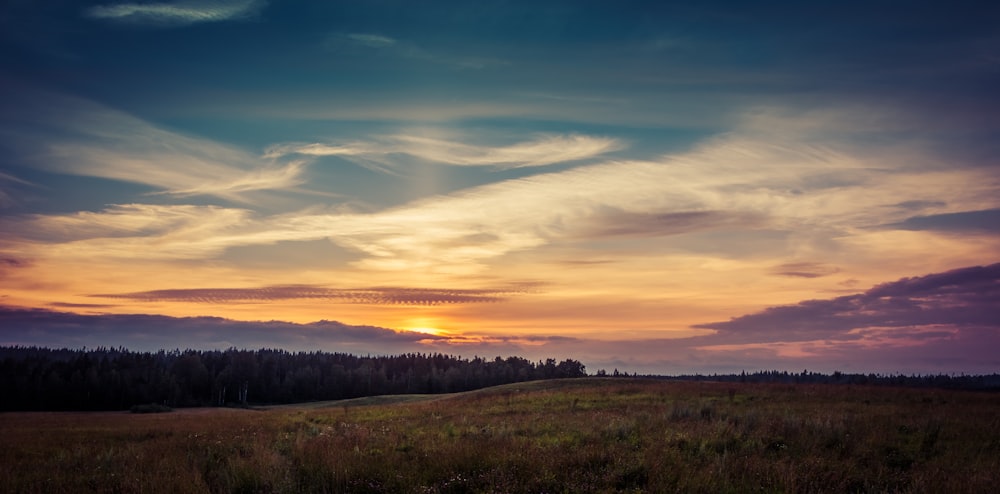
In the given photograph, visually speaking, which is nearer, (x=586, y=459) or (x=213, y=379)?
(x=586, y=459)

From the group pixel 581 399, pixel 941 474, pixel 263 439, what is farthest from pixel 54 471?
pixel 581 399

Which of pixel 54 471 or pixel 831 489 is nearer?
pixel 831 489

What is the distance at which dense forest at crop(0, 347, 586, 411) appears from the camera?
9829cm

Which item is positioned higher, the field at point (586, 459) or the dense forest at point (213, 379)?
the field at point (586, 459)

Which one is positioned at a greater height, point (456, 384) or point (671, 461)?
point (671, 461)

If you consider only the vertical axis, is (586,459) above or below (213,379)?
above

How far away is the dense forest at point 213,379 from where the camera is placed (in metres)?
98.3

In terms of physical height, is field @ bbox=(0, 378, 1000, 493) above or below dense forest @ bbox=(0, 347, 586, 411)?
above

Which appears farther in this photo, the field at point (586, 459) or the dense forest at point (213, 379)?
the dense forest at point (213, 379)

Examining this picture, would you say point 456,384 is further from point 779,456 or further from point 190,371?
point 779,456

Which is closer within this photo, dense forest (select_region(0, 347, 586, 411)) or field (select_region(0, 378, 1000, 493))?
field (select_region(0, 378, 1000, 493))

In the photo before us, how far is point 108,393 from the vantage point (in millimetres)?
100938

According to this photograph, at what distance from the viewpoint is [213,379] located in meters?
118

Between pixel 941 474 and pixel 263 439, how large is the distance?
16452mm
